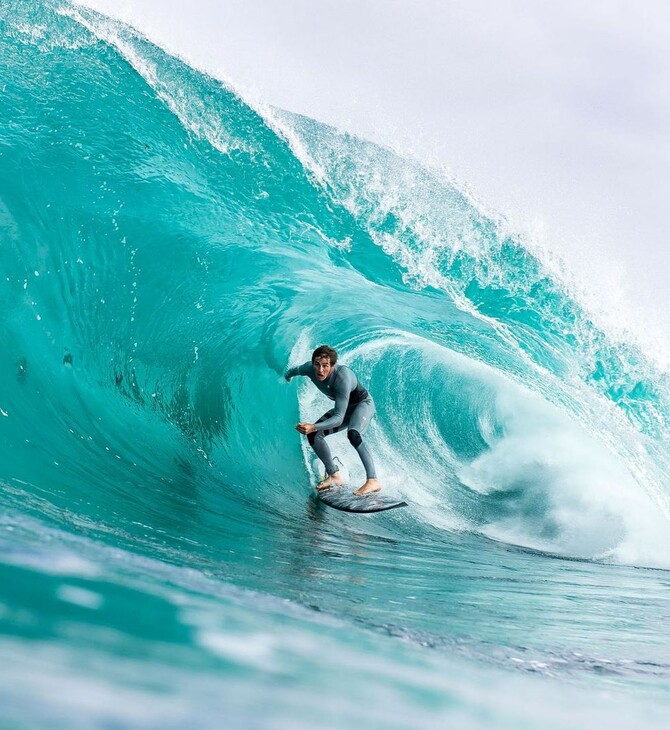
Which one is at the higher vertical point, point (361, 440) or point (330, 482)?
point (361, 440)

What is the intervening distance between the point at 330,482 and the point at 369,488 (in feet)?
1.13

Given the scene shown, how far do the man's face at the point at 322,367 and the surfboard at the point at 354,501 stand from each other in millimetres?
1007

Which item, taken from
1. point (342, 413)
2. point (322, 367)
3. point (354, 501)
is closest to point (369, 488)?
point (354, 501)

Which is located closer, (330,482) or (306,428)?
(306,428)

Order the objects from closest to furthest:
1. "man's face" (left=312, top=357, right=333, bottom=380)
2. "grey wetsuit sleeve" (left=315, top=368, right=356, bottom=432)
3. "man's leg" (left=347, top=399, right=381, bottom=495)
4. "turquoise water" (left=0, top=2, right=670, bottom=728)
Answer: "turquoise water" (left=0, top=2, right=670, bottom=728) < "man's face" (left=312, top=357, right=333, bottom=380) < "grey wetsuit sleeve" (left=315, top=368, right=356, bottom=432) < "man's leg" (left=347, top=399, right=381, bottom=495)

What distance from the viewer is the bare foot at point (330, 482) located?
5734 mm

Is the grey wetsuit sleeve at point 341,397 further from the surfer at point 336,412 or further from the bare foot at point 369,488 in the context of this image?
the bare foot at point 369,488

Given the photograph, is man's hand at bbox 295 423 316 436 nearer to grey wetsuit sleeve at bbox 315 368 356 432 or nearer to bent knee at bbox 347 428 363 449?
grey wetsuit sleeve at bbox 315 368 356 432

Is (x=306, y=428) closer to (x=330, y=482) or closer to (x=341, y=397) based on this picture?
(x=341, y=397)

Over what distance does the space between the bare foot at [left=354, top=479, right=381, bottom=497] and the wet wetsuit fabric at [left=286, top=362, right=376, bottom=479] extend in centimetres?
5

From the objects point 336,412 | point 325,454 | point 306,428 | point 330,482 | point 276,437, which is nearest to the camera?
point 306,428

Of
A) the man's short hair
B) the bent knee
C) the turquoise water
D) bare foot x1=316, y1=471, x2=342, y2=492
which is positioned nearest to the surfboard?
bare foot x1=316, y1=471, x2=342, y2=492

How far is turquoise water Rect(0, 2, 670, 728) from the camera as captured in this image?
1.33 m

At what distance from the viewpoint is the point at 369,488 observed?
571 cm
